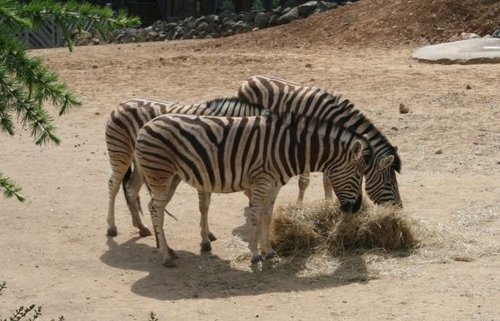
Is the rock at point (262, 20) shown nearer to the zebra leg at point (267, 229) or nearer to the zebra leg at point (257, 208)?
the zebra leg at point (267, 229)

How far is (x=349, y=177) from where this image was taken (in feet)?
24.5

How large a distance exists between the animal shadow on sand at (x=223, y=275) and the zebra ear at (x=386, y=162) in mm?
919

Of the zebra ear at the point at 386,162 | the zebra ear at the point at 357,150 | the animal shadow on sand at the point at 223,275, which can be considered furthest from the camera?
the zebra ear at the point at 386,162

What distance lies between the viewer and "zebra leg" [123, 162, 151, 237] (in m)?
8.36

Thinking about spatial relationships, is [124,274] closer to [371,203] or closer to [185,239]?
[185,239]

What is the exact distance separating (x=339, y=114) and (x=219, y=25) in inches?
726

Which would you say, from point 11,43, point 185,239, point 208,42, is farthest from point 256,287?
point 208,42

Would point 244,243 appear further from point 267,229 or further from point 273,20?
point 273,20

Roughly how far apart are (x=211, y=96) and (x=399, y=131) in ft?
13.1

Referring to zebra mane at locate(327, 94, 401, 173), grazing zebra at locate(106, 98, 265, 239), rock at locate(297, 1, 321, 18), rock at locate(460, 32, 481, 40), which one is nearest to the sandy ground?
grazing zebra at locate(106, 98, 265, 239)

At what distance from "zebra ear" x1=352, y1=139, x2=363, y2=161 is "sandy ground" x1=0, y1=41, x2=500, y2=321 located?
80 centimetres

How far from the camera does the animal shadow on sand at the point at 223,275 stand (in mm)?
6742

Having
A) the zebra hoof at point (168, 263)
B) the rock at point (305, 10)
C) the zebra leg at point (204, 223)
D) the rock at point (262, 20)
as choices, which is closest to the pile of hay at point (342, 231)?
the zebra leg at point (204, 223)

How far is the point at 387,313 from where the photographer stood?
5969 mm
